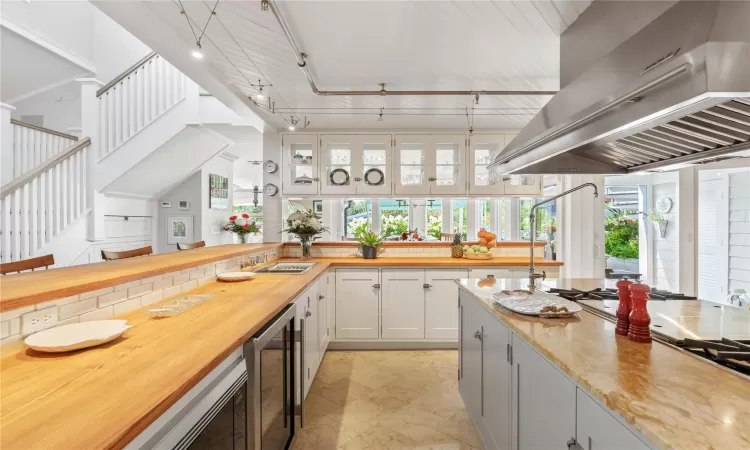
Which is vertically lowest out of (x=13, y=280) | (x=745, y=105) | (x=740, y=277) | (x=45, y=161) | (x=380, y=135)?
(x=740, y=277)

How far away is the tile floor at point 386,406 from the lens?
2205mm

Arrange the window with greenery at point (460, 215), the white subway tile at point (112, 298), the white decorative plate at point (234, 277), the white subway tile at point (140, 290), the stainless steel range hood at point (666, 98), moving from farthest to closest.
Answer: the window with greenery at point (460, 215) < the white decorative plate at point (234, 277) < the white subway tile at point (140, 290) < the white subway tile at point (112, 298) < the stainless steel range hood at point (666, 98)

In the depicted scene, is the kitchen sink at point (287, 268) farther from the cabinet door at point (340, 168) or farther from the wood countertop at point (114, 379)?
the wood countertop at point (114, 379)

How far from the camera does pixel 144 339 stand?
129 cm

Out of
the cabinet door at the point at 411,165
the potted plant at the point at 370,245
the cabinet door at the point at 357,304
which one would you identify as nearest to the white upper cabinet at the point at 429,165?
the cabinet door at the point at 411,165

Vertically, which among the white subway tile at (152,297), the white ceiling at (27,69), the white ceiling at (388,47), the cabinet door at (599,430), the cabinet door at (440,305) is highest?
the white ceiling at (27,69)

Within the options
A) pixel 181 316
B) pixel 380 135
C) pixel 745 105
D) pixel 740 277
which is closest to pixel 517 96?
pixel 380 135

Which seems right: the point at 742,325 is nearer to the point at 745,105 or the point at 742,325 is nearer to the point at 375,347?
the point at 745,105

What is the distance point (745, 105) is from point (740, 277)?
350 centimetres

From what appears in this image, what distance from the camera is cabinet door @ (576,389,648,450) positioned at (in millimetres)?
824

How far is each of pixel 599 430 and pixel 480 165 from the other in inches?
142

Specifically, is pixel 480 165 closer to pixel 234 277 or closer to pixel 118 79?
pixel 234 277

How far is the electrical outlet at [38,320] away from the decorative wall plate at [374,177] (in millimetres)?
3202

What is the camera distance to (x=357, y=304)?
3.75 metres
